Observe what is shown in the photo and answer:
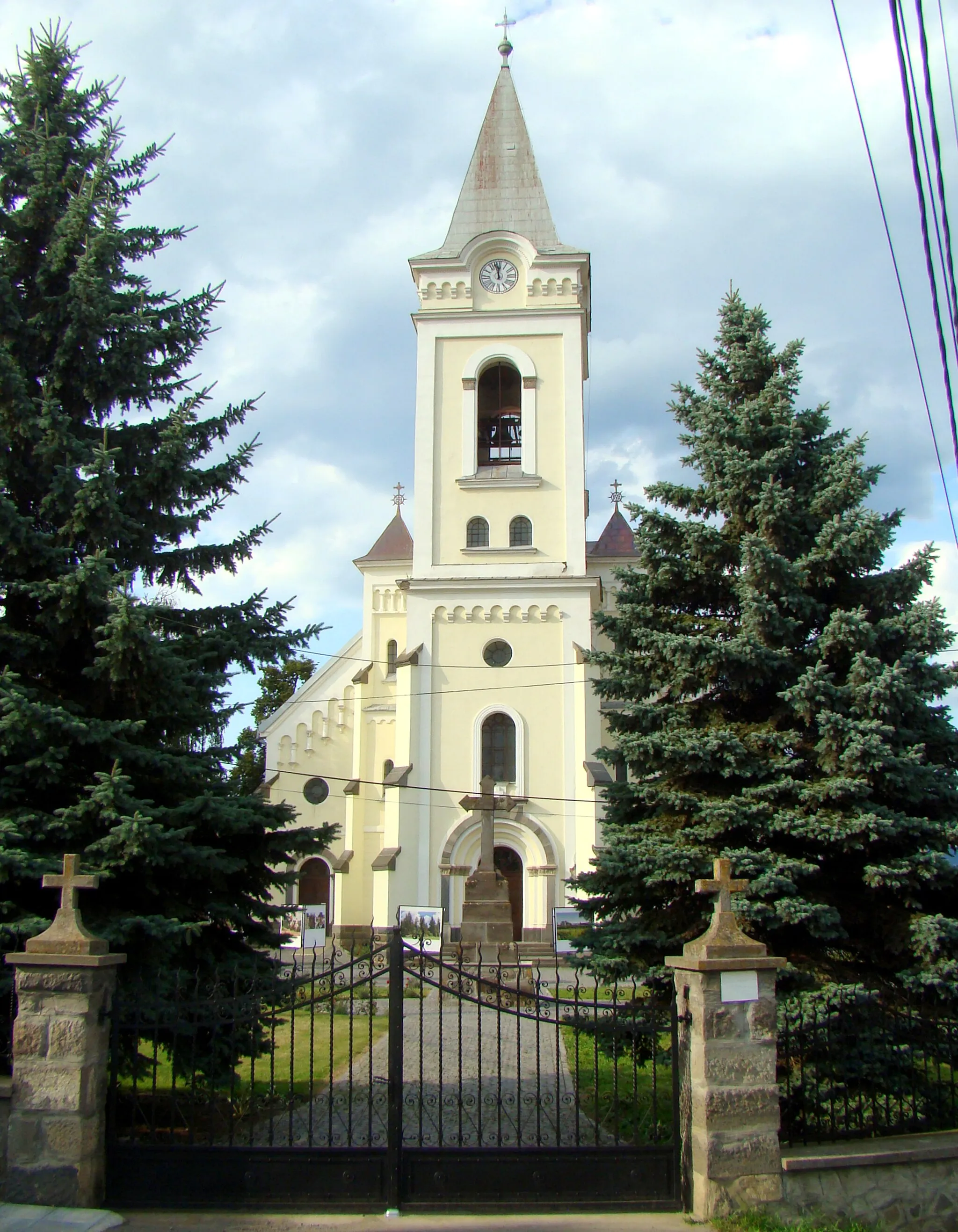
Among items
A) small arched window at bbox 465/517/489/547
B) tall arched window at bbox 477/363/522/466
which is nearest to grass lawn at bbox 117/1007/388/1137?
small arched window at bbox 465/517/489/547

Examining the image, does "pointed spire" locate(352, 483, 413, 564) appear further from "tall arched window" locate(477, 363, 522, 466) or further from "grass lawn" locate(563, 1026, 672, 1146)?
"grass lawn" locate(563, 1026, 672, 1146)

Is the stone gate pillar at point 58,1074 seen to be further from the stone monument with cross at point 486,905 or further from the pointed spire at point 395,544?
the pointed spire at point 395,544

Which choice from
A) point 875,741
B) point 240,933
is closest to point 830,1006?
point 875,741

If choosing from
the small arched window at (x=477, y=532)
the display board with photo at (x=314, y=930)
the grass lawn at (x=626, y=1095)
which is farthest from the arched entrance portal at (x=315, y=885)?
the grass lawn at (x=626, y=1095)

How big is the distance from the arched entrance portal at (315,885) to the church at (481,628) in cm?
7

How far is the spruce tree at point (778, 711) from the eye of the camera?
8.05 meters

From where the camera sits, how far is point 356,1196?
21.3 ft

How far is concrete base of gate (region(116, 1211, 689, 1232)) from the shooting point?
615 cm

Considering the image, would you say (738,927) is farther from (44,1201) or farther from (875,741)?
(44,1201)

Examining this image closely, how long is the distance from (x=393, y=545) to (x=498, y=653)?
25.5ft

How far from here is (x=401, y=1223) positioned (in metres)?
6.29

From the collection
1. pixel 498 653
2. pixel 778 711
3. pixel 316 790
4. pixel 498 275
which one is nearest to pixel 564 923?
pixel 498 653

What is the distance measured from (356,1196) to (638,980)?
3.40m

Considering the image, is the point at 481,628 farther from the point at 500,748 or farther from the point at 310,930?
A: the point at 310,930
